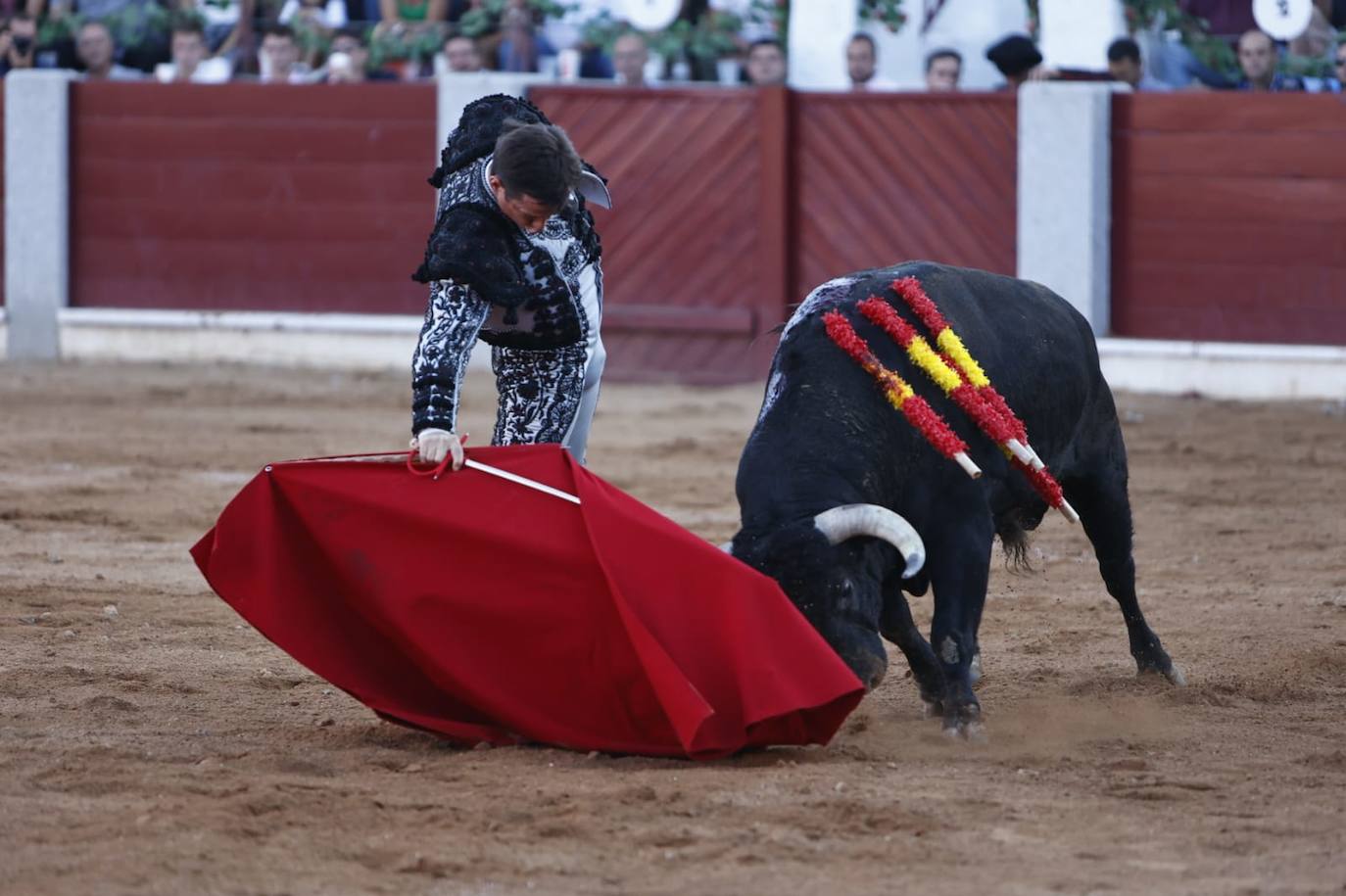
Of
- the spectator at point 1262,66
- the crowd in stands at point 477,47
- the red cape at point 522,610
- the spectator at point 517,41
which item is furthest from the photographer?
the spectator at point 517,41

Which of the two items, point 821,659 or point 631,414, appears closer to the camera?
point 821,659

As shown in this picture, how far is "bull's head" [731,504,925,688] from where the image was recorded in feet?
10.8

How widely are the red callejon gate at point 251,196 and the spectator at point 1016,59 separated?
102 inches

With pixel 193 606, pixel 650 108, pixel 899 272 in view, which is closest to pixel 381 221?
pixel 650 108

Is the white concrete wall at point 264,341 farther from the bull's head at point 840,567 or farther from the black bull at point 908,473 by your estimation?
the bull's head at point 840,567

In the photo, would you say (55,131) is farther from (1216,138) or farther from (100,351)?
(1216,138)

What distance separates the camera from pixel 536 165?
10.8ft

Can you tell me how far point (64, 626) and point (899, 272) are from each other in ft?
6.28

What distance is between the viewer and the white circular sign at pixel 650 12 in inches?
369

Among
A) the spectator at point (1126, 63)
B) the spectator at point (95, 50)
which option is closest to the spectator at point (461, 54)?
the spectator at point (95, 50)

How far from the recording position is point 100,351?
1016cm

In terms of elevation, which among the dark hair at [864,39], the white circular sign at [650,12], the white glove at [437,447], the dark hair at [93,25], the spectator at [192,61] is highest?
the white circular sign at [650,12]

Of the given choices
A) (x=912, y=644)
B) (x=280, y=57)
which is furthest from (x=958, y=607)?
(x=280, y=57)

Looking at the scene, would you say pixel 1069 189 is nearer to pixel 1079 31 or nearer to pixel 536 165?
pixel 1079 31
